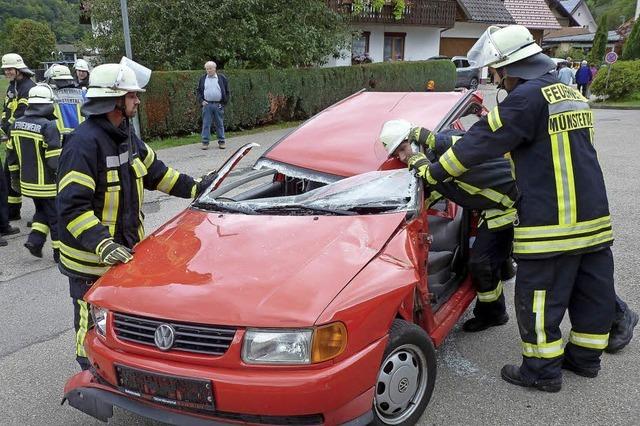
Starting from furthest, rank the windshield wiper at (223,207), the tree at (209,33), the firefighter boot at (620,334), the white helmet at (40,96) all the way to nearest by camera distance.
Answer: the tree at (209,33) < the white helmet at (40,96) < the firefighter boot at (620,334) < the windshield wiper at (223,207)

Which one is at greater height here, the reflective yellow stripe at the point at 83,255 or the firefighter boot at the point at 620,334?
the reflective yellow stripe at the point at 83,255

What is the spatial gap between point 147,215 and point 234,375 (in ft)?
17.7

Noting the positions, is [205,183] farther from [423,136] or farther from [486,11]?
[486,11]

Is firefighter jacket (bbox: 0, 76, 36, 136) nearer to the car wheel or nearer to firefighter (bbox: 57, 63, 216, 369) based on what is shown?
firefighter (bbox: 57, 63, 216, 369)

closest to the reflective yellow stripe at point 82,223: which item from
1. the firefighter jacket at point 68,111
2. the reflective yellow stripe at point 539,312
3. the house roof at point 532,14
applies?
the reflective yellow stripe at point 539,312

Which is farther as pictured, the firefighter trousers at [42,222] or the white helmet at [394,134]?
the firefighter trousers at [42,222]

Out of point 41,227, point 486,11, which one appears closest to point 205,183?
point 41,227

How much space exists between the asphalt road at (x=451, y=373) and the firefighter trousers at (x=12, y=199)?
1.77 m

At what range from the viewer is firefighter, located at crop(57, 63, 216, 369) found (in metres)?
2.94

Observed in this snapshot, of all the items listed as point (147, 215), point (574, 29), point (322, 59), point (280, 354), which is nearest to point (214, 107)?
point (147, 215)

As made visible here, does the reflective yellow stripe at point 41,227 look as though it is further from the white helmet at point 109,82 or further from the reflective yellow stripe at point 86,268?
→ the white helmet at point 109,82

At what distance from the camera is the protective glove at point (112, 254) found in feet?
9.35

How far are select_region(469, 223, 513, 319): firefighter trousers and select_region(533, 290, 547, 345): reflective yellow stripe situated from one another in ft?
1.58

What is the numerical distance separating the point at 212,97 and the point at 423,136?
9.19 metres
